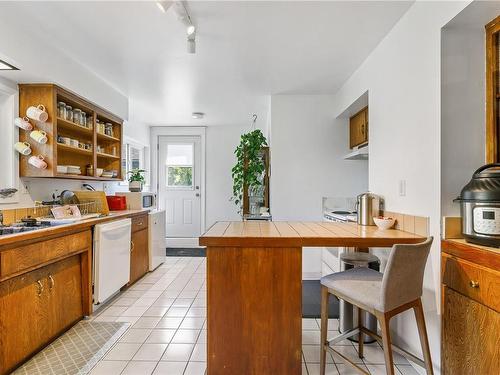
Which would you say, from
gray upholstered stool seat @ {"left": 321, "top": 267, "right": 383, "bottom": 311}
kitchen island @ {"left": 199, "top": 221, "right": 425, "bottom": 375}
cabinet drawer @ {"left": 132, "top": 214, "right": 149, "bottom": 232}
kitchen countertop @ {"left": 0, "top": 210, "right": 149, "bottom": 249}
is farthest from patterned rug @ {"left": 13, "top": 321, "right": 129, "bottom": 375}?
gray upholstered stool seat @ {"left": 321, "top": 267, "right": 383, "bottom": 311}

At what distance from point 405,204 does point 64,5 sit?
2.62 m

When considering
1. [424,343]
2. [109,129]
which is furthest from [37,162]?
A: [424,343]

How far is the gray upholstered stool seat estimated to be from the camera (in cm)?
154

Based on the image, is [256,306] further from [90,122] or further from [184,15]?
[90,122]

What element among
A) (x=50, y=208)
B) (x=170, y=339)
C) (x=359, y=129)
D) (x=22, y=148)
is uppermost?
(x=359, y=129)

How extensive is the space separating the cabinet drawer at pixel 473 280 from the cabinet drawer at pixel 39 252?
248cm

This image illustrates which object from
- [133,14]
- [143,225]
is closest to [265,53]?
[133,14]

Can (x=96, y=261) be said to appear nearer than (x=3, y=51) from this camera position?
No

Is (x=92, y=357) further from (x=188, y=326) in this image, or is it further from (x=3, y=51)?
(x=3, y=51)

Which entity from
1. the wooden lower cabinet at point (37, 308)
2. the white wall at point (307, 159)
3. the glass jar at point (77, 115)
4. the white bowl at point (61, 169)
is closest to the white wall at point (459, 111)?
the white wall at point (307, 159)

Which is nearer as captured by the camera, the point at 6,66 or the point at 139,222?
the point at 6,66

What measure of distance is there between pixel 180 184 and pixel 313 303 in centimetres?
382

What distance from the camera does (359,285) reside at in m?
1.67

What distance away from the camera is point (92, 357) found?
6.76 feet
